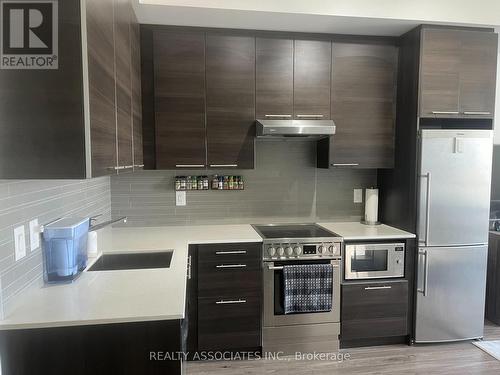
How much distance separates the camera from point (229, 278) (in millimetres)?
2416

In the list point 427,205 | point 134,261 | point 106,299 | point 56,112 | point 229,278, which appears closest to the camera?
point 56,112

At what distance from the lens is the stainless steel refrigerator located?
8.27 ft

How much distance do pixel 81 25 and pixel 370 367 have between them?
2646mm

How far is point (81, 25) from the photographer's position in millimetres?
1118

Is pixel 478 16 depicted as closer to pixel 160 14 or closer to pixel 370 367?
pixel 160 14

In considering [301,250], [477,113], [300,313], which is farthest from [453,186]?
[300,313]

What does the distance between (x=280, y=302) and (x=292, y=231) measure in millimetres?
587

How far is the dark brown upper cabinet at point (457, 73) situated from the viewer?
252cm

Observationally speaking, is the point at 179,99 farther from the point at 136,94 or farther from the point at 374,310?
the point at 374,310

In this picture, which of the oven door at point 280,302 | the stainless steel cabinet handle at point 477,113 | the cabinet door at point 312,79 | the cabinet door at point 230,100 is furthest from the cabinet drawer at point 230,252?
the stainless steel cabinet handle at point 477,113

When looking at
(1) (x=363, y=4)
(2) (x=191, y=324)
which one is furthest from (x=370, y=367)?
(1) (x=363, y=4)

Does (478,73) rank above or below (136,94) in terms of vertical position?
above

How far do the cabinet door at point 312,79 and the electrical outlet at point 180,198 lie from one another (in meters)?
1.18

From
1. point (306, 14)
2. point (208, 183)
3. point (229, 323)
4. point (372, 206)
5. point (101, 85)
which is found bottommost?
point (229, 323)
